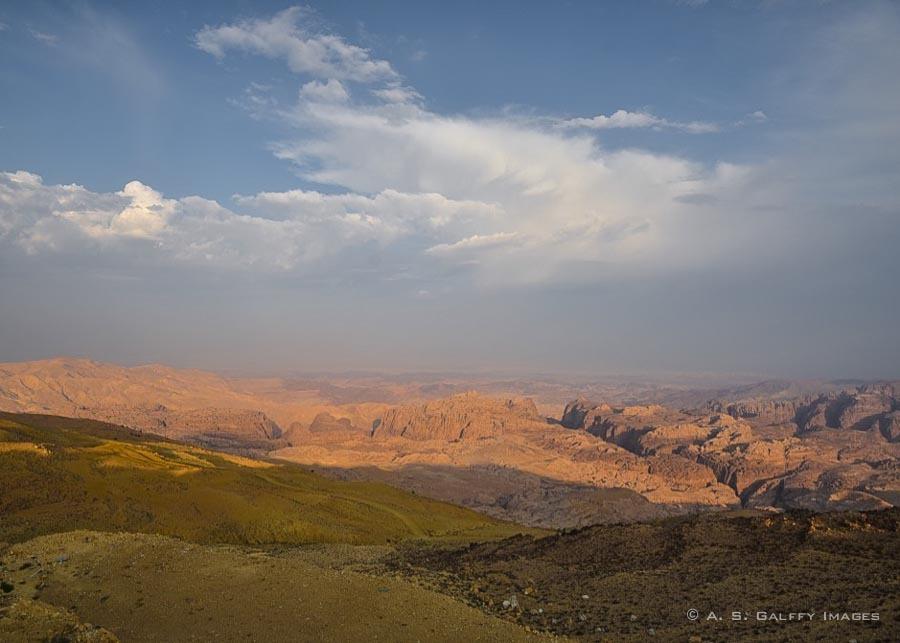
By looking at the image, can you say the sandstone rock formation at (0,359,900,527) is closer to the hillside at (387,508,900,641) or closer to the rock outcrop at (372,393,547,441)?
the rock outcrop at (372,393,547,441)

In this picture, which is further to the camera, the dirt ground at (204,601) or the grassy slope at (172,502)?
the grassy slope at (172,502)

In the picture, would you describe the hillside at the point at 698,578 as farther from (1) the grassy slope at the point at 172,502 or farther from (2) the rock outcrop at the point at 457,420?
(2) the rock outcrop at the point at 457,420

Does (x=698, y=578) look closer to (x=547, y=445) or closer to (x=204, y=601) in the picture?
(x=204, y=601)

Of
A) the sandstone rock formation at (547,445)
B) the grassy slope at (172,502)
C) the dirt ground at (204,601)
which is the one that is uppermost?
the dirt ground at (204,601)

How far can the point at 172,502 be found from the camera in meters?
31.6

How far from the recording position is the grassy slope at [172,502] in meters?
27.5

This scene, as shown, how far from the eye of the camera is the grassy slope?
27469mm

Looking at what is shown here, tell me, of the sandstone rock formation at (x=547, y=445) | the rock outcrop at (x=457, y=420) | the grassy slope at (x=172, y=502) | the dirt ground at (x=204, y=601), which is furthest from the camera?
the rock outcrop at (x=457, y=420)

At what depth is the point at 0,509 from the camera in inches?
1014

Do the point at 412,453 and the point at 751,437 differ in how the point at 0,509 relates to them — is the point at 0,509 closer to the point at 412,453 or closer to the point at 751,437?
the point at 412,453

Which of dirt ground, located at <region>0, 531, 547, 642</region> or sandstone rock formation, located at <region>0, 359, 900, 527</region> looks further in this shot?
sandstone rock formation, located at <region>0, 359, 900, 527</region>

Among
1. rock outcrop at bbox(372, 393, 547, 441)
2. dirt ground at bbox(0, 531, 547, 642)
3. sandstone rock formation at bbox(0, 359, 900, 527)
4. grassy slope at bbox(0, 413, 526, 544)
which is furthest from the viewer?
rock outcrop at bbox(372, 393, 547, 441)

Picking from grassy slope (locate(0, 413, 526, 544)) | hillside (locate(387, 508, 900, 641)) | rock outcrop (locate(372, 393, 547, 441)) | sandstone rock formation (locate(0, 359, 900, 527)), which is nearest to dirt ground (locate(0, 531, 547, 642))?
hillside (locate(387, 508, 900, 641))

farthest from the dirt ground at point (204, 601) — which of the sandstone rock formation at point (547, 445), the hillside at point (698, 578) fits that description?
the sandstone rock formation at point (547, 445)
